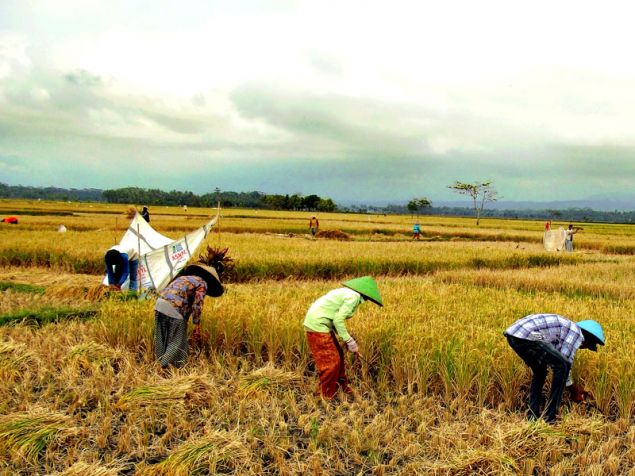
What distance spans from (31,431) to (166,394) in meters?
1.05

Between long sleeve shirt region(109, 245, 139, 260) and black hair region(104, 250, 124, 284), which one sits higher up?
long sleeve shirt region(109, 245, 139, 260)

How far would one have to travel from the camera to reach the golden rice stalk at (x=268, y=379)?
4.68 m

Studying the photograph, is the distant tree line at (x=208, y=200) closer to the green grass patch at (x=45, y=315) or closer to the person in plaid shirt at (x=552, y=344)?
the green grass patch at (x=45, y=315)

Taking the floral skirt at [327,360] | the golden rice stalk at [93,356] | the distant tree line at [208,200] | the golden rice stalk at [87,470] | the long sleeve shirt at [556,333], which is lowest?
the golden rice stalk at [87,470]

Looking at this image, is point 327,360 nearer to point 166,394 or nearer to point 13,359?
point 166,394

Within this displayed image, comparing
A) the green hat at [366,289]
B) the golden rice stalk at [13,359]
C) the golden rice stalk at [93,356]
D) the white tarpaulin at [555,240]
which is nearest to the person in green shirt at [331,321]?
the green hat at [366,289]

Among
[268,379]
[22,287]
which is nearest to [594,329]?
[268,379]

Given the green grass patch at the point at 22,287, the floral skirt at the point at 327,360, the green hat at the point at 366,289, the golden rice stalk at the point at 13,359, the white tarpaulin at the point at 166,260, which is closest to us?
the green hat at the point at 366,289

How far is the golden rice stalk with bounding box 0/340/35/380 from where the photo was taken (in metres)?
4.83

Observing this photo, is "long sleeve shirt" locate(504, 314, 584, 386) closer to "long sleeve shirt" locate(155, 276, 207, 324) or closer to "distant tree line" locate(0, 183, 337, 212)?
"long sleeve shirt" locate(155, 276, 207, 324)

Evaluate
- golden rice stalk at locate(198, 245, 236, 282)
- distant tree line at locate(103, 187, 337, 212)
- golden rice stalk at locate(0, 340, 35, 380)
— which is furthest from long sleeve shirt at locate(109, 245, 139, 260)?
distant tree line at locate(103, 187, 337, 212)

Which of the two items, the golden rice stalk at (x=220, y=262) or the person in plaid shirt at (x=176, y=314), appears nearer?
the person in plaid shirt at (x=176, y=314)

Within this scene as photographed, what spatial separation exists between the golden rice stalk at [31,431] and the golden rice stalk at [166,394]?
0.52 meters

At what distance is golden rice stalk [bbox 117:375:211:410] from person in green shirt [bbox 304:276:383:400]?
43.2 inches
